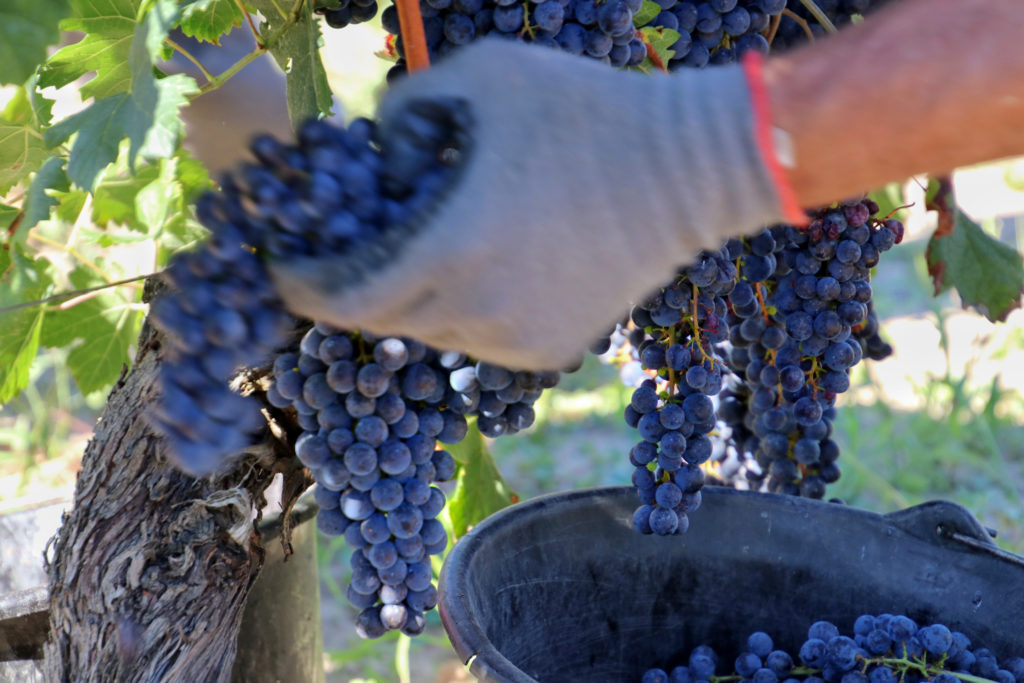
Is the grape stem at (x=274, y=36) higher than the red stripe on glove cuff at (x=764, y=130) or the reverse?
higher

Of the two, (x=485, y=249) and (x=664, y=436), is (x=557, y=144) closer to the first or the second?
(x=485, y=249)

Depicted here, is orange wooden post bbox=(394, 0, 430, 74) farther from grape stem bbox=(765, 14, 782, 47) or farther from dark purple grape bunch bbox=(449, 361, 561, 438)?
grape stem bbox=(765, 14, 782, 47)

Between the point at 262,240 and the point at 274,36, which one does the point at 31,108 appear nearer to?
the point at 274,36

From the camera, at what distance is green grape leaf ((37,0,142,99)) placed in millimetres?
963

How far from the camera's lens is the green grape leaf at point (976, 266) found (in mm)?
1355

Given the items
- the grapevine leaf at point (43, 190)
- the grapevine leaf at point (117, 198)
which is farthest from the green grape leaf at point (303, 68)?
the grapevine leaf at point (117, 198)

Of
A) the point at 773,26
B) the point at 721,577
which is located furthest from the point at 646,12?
the point at 721,577

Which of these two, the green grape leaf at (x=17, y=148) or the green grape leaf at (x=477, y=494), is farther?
the green grape leaf at (x=477, y=494)

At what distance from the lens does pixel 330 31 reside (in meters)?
3.82

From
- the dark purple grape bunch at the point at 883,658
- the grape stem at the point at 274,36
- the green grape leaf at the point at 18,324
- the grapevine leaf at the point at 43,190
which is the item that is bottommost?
the dark purple grape bunch at the point at 883,658

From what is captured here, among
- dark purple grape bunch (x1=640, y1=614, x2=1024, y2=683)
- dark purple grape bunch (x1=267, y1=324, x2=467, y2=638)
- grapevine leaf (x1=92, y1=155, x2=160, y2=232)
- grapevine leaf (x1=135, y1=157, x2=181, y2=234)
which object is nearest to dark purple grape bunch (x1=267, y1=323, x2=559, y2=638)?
dark purple grape bunch (x1=267, y1=324, x2=467, y2=638)

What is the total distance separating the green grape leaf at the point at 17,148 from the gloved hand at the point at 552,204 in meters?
0.67

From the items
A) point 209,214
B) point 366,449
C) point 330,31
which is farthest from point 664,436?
point 330,31

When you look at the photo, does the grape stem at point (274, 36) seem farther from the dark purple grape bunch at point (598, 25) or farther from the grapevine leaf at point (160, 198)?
the grapevine leaf at point (160, 198)
